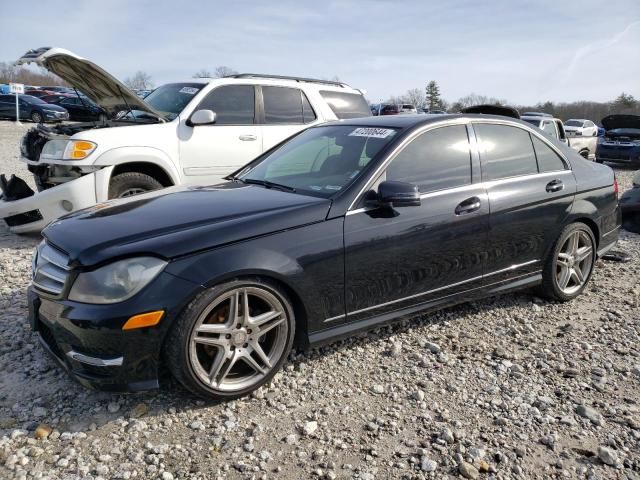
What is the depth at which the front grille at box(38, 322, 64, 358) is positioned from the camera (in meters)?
2.74

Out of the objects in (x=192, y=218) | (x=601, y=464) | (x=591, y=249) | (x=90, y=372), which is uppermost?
(x=192, y=218)

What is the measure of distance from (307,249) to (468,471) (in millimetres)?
1373

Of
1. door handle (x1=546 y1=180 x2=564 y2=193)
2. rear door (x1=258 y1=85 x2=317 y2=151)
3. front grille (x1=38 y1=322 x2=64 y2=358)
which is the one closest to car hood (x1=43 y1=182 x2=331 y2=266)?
front grille (x1=38 y1=322 x2=64 y2=358)

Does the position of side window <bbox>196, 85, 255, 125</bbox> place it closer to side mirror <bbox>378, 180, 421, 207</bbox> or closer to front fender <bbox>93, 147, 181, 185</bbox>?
front fender <bbox>93, 147, 181, 185</bbox>

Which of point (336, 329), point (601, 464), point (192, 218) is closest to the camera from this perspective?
point (601, 464)

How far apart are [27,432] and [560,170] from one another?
4.12 meters

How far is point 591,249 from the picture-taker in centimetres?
449

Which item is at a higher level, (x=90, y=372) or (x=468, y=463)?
(x=90, y=372)

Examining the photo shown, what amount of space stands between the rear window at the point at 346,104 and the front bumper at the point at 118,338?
5.15 m

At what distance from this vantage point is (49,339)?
2820mm

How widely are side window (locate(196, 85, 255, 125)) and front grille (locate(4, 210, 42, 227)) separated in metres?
2.13

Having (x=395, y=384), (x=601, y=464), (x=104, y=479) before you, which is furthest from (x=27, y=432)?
(x=601, y=464)

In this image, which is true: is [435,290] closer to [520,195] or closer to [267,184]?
[520,195]

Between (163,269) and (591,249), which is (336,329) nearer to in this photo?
(163,269)
